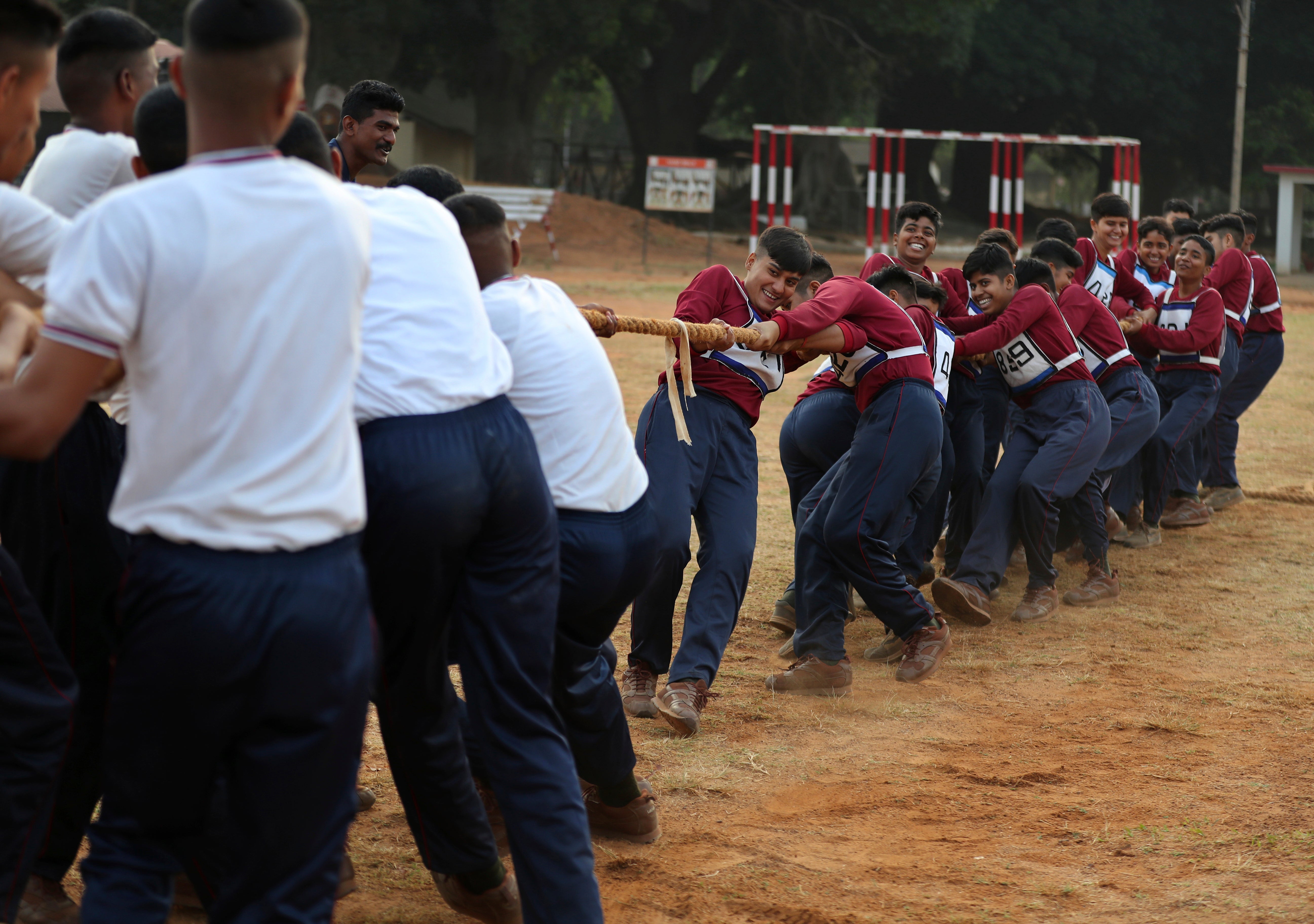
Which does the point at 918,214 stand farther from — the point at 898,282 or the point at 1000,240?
the point at 898,282

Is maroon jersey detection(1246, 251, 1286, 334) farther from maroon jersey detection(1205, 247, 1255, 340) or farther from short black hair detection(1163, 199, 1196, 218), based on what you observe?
short black hair detection(1163, 199, 1196, 218)

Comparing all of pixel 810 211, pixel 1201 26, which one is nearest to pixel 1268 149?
pixel 1201 26

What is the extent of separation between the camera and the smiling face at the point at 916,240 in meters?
6.88

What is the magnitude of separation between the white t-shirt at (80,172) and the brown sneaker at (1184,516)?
7.22 metres

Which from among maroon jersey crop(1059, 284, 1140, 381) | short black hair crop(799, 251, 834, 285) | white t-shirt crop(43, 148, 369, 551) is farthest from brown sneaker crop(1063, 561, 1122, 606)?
white t-shirt crop(43, 148, 369, 551)

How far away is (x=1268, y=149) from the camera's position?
31297mm

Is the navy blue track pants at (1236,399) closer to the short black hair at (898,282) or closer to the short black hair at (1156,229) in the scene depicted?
the short black hair at (1156,229)

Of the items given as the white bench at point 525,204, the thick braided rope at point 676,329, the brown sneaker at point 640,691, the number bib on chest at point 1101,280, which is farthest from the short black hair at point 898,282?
the white bench at point 525,204

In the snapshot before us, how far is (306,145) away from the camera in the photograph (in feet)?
9.28

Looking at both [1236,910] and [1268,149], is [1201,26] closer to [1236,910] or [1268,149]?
[1268,149]

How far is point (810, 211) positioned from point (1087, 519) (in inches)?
1090

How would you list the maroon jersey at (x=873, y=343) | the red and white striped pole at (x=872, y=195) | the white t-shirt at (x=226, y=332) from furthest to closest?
the red and white striped pole at (x=872, y=195)
the maroon jersey at (x=873, y=343)
the white t-shirt at (x=226, y=332)

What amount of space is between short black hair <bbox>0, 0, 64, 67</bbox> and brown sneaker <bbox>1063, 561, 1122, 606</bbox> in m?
5.79

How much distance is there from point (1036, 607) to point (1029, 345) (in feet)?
4.45
